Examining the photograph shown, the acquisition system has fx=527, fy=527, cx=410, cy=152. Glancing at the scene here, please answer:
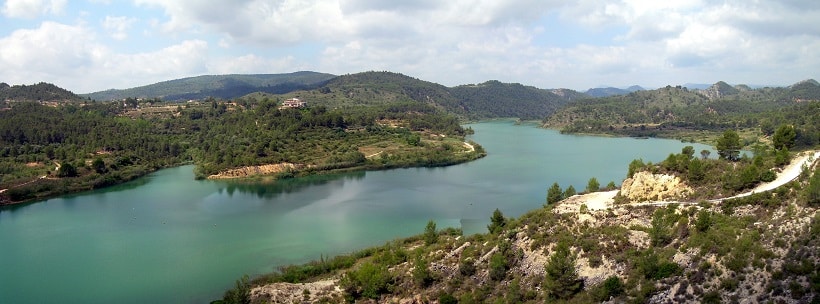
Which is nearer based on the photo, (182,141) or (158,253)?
(158,253)

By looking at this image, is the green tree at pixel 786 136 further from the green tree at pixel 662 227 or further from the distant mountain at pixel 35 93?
the distant mountain at pixel 35 93

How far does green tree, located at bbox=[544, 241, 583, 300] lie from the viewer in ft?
77.0

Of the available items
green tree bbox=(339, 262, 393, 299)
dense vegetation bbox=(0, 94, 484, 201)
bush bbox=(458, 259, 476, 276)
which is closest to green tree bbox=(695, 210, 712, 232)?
bush bbox=(458, 259, 476, 276)

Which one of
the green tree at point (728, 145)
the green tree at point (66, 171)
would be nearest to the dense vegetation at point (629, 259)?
the green tree at point (728, 145)

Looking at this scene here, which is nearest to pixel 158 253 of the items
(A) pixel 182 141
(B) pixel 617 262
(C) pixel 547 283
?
(C) pixel 547 283

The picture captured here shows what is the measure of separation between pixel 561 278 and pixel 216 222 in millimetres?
37209

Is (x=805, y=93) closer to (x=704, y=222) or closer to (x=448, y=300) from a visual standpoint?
(x=704, y=222)

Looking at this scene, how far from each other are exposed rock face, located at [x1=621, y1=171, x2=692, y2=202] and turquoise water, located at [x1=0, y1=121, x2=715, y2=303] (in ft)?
55.9

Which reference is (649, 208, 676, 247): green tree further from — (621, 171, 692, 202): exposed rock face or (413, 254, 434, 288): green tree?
(413, 254, 434, 288): green tree

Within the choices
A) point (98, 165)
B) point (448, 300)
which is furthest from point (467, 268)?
point (98, 165)

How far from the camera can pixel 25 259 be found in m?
40.2

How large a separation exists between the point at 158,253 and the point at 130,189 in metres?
34.1

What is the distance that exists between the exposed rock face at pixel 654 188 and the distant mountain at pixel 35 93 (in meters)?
155

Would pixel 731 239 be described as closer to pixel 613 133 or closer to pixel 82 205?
pixel 82 205
